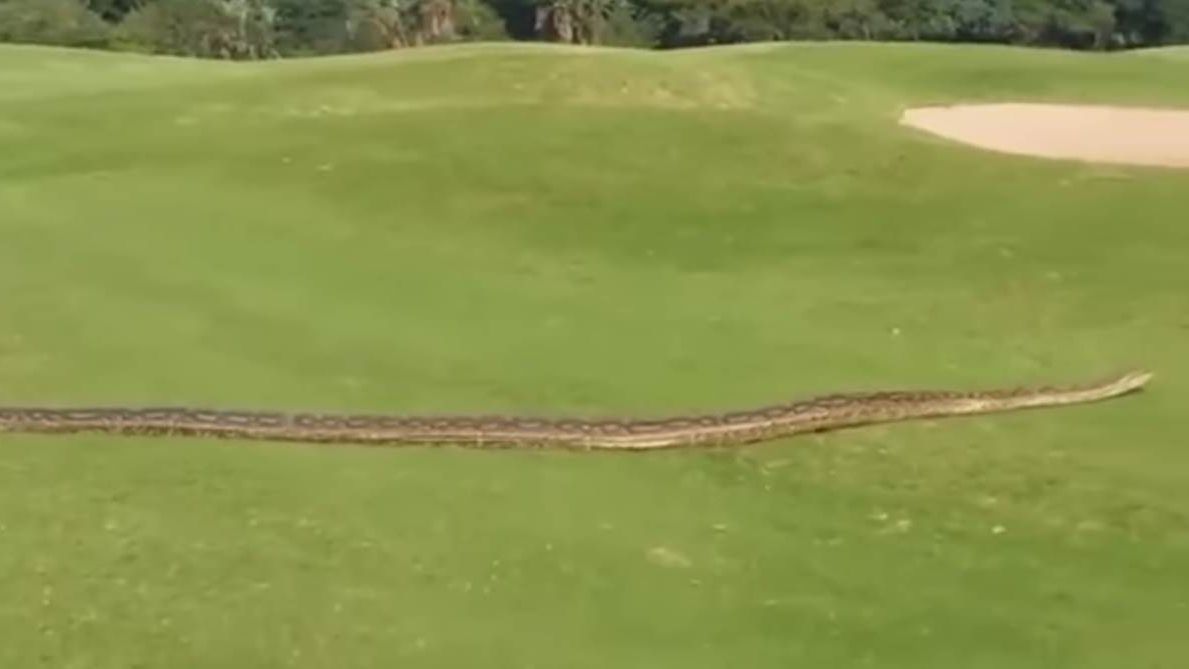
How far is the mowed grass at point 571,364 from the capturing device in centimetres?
644

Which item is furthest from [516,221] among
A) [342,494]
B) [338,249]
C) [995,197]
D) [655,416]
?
[342,494]

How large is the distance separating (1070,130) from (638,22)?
49.3 meters

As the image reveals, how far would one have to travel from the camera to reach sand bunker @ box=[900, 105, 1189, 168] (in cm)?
1603

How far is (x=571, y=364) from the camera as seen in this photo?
9.48m

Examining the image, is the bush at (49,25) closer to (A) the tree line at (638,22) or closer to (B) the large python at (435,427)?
(A) the tree line at (638,22)

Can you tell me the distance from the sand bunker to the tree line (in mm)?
41359

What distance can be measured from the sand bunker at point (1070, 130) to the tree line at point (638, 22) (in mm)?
41359

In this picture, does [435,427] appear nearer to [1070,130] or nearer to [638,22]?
[1070,130]

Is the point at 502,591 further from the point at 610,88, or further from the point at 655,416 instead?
the point at 610,88

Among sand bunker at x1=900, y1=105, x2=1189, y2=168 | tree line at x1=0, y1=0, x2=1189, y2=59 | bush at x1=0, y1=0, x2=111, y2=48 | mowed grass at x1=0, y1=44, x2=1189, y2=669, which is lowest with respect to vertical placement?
tree line at x1=0, y1=0, x2=1189, y2=59

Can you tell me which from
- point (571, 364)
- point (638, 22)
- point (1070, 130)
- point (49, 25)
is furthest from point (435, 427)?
point (638, 22)

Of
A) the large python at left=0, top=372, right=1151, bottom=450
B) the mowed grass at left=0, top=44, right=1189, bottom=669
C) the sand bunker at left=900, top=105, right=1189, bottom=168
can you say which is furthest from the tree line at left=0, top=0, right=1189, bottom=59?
the large python at left=0, top=372, right=1151, bottom=450

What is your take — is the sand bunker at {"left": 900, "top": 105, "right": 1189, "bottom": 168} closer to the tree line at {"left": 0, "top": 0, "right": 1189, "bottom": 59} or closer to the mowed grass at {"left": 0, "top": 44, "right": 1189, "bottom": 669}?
the mowed grass at {"left": 0, "top": 44, "right": 1189, "bottom": 669}

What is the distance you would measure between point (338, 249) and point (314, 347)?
2.48 metres
